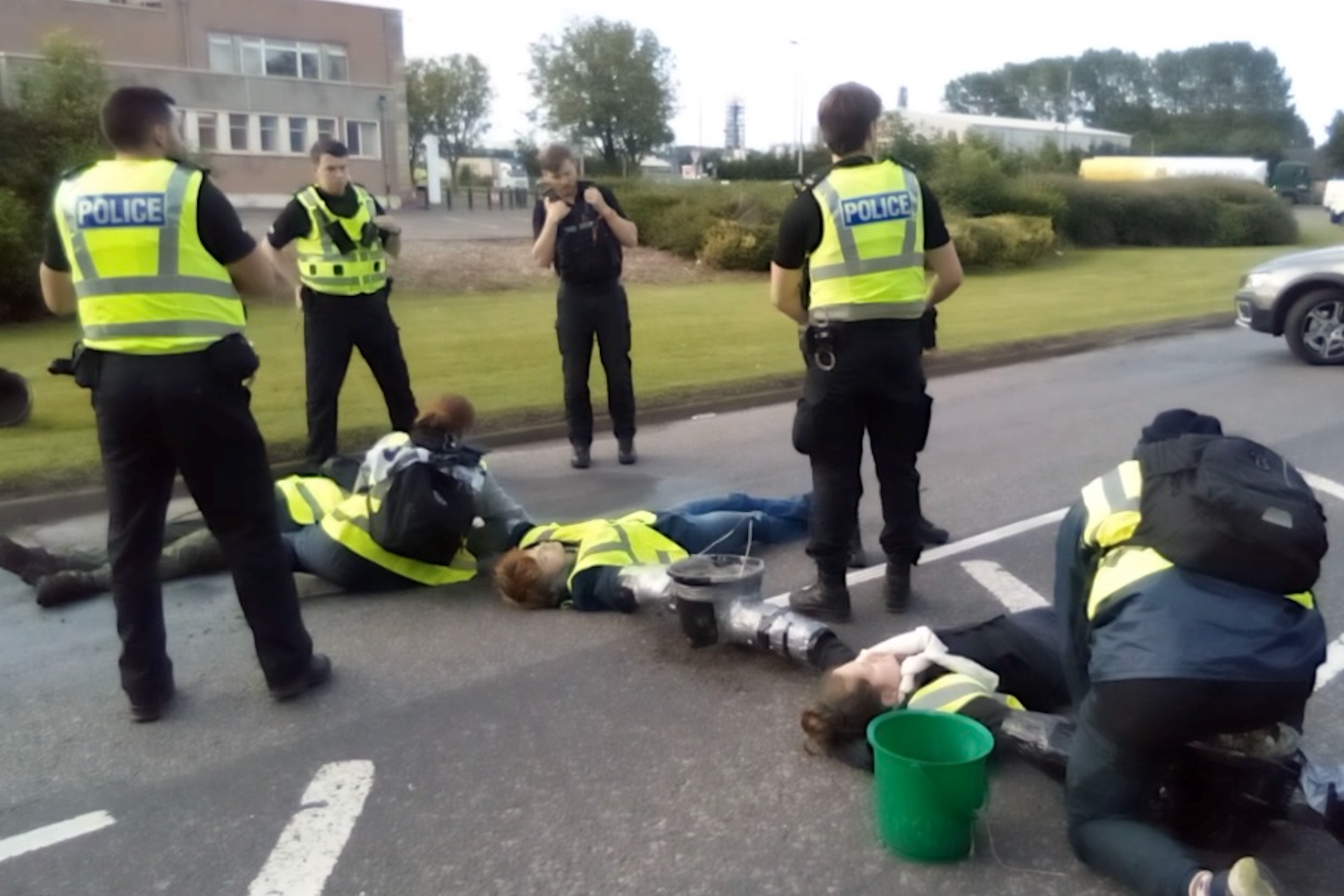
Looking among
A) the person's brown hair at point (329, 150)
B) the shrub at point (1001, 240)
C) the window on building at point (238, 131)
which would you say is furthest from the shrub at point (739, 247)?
the window on building at point (238, 131)

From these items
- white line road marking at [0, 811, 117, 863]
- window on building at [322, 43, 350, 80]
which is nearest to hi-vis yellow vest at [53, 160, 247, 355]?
white line road marking at [0, 811, 117, 863]

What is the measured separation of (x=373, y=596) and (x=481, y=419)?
386 cm

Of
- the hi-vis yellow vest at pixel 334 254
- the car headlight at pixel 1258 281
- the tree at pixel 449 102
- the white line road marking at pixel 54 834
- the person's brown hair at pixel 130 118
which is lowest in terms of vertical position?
the white line road marking at pixel 54 834

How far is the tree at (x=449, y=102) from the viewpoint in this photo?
72.6 meters

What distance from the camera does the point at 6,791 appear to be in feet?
12.9

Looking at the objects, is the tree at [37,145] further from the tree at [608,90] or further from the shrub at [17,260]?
the tree at [608,90]

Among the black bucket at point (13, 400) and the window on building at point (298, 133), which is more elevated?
the window on building at point (298, 133)

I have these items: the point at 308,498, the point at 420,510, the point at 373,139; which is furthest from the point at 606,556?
the point at 373,139

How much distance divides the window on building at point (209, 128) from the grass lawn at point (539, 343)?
37.1 meters

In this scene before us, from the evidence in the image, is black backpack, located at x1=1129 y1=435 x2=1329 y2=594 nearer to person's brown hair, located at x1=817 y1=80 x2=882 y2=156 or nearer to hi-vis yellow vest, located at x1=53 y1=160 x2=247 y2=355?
person's brown hair, located at x1=817 y1=80 x2=882 y2=156

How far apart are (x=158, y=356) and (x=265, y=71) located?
55872mm

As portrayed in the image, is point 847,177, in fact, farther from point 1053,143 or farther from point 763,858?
point 1053,143

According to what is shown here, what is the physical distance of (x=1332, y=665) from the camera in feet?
15.3

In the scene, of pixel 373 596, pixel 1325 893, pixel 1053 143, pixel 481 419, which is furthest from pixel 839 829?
pixel 1053 143
